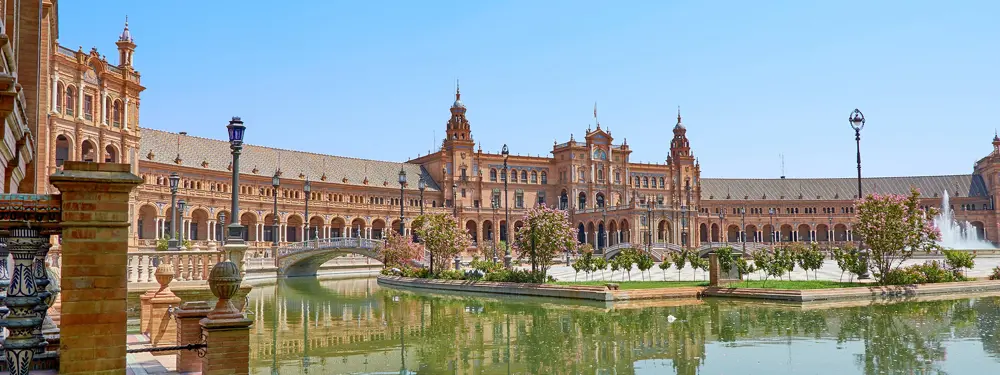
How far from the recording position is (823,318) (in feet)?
74.6

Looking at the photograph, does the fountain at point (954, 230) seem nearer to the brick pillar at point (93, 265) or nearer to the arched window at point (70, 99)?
the arched window at point (70, 99)

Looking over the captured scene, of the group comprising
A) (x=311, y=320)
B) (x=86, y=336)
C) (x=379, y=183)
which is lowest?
(x=311, y=320)

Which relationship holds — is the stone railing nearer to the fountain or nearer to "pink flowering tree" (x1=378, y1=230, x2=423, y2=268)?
"pink flowering tree" (x1=378, y1=230, x2=423, y2=268)

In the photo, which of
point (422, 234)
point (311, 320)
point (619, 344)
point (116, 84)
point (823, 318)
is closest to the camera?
point (619, 344)

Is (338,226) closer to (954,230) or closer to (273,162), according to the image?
(273,162)

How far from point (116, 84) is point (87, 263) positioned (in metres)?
53.9

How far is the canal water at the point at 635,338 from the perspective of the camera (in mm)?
15023

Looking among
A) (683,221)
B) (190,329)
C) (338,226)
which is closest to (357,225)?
(338,226)

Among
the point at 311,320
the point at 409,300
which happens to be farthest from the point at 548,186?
the point at 311,320

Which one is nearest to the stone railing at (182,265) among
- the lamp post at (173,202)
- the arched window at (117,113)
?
the lamp post at (173,202)

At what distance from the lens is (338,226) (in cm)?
8612

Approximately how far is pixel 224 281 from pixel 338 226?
77.5 metres

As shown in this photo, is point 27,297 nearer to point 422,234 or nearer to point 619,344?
point 619,344

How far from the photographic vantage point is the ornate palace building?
2115 inches
